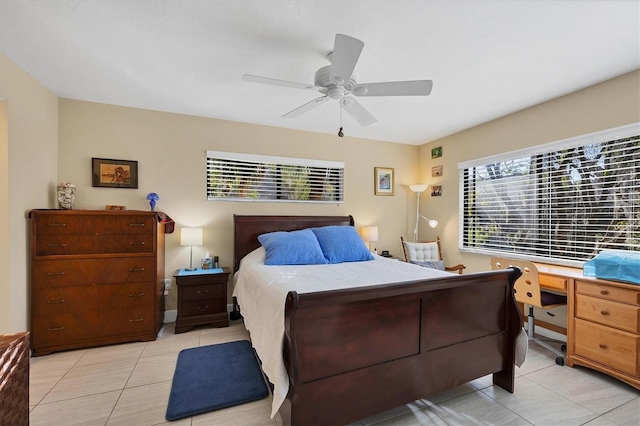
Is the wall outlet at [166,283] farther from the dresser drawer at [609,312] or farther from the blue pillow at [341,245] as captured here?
the dresser drawer at [609,312]

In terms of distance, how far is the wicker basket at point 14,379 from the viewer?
3.83ft

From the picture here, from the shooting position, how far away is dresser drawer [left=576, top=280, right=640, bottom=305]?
203cm

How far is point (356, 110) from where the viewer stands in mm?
2408

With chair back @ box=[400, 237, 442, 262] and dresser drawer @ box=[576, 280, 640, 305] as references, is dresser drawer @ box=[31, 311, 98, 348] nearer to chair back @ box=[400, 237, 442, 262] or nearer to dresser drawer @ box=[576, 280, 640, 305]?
chair back @ box=[400, 237, 442, 262]

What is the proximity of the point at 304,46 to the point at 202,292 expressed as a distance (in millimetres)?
2667

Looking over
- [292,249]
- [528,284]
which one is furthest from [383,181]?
[528,284]

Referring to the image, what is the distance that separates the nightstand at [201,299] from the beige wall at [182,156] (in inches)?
17.7

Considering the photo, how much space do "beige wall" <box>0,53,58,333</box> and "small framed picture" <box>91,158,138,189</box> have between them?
39cm

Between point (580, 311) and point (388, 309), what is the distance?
189cm

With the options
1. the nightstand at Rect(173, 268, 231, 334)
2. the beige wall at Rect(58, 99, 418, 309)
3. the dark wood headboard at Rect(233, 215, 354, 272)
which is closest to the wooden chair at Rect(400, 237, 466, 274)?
the beige wall at Rect(58, 99, 418, 309)

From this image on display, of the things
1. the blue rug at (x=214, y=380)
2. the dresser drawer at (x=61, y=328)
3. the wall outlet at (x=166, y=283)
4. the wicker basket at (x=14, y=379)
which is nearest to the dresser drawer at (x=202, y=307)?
the wall outlet at (x=166, y=283)

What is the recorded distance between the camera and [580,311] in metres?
2.31

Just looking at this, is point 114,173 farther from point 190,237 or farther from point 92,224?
point 190,237

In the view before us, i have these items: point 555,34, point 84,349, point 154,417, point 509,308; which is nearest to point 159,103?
point 84,349
